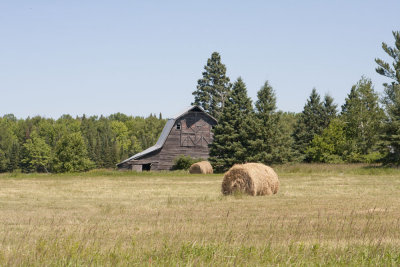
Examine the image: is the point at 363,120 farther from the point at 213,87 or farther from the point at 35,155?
the point at 35,155

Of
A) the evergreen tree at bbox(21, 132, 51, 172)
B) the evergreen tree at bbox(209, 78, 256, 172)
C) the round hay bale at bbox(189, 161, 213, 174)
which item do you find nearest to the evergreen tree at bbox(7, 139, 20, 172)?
the evergreen tree at bbox(21, 132, 51, 172)

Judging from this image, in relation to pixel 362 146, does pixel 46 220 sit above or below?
below

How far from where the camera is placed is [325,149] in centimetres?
7438

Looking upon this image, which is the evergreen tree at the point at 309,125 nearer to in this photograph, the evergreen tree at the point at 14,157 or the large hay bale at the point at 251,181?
the large hay bale at the point at 251,181

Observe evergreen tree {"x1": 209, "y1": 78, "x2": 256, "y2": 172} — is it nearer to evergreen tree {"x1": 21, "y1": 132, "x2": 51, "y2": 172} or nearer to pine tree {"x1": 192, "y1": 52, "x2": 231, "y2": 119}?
pine tree {"x1": 192, "y1": 52, "x2": 231, "y2": 119}

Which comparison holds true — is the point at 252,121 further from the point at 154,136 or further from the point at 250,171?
the point at 154,136

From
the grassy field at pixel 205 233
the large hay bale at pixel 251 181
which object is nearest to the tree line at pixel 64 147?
the large hay bale at pixel 251 181

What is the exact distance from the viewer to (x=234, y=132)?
60812 millimetres

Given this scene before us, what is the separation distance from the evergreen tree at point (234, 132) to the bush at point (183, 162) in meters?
4.21

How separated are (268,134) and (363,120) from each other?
2088cm

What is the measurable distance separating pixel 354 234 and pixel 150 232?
444cm

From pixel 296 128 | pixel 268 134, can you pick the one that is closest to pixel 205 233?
pixel 268 134

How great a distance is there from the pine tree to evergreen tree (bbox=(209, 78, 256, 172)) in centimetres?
3807

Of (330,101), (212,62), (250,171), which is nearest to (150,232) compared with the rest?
(250,171)
